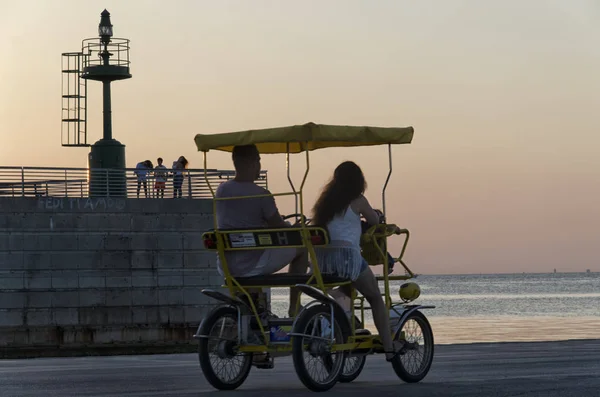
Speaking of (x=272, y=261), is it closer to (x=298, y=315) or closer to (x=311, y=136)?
(x=298, y=315)

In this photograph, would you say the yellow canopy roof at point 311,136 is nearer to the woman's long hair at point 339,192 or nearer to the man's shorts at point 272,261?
the woman's long hair at point 339,192

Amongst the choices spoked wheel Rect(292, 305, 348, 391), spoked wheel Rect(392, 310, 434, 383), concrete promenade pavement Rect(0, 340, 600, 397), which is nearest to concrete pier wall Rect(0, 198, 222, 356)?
concrete promenade pavement Rect(0, 340, 600, 397)

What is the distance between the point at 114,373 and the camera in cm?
1400

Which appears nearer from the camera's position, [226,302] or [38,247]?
[226,302]

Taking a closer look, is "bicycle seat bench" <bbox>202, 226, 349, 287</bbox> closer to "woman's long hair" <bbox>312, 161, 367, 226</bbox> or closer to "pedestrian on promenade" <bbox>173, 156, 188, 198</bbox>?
"woman's long hair" <bbox>312, 161, 367, 226</bbox>

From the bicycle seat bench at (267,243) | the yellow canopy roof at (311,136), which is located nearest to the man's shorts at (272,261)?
the bicycle seat bench at (267,243)

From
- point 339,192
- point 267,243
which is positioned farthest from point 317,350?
point 339,192

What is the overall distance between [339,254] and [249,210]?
0.87 metres

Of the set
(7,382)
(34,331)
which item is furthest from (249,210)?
(34,331)

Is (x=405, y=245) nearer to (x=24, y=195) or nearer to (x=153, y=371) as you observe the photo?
(x=153, y=371)

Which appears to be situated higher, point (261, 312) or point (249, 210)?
point (249, 210)

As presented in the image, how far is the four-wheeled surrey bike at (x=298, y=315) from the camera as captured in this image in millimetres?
11219

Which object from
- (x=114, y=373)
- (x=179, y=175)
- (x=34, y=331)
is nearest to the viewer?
(x=114, y=373)

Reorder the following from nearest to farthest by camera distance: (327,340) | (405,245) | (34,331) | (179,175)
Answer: (327,340) → (405,245) → (34,331) → (179,175)
